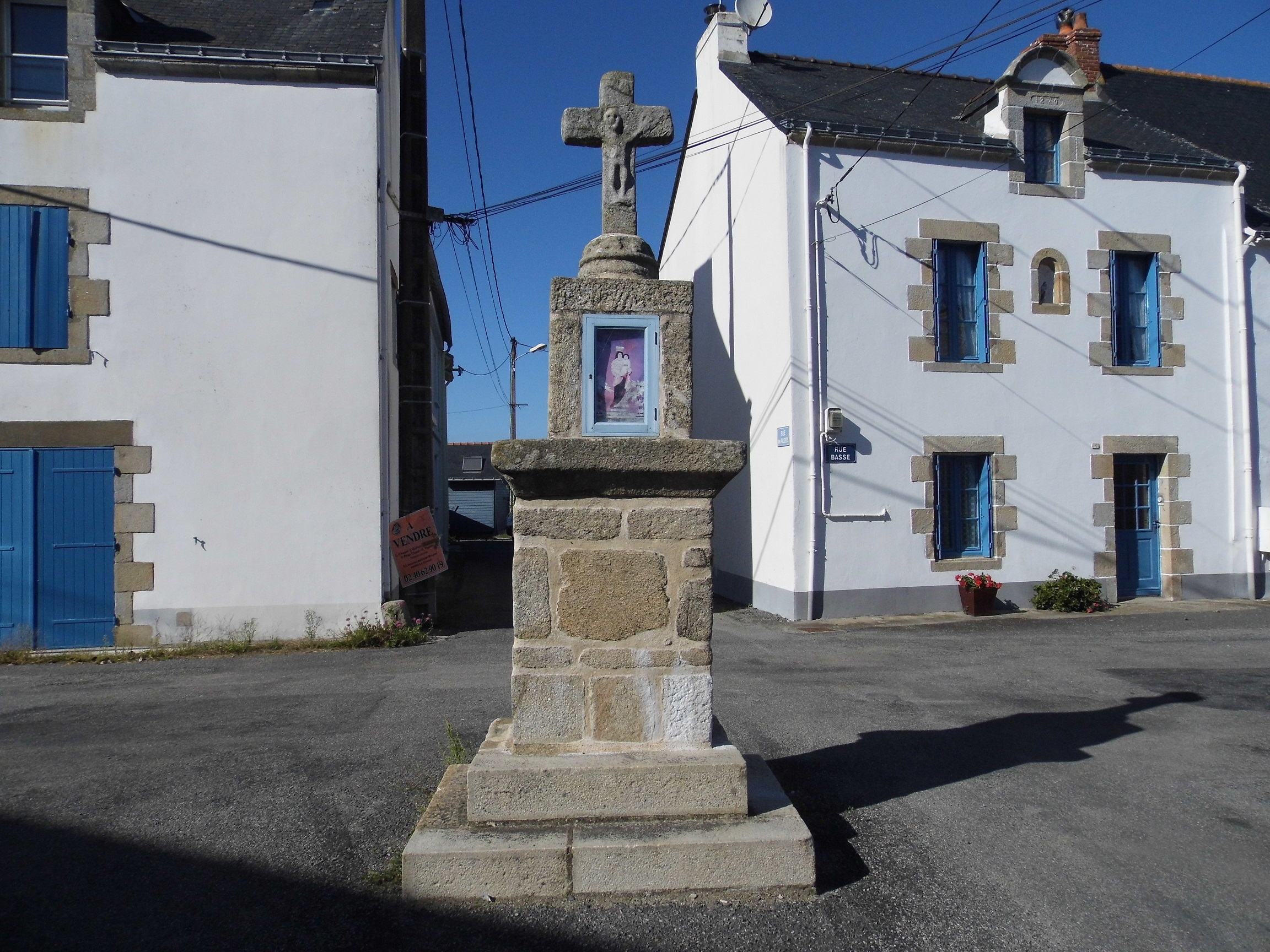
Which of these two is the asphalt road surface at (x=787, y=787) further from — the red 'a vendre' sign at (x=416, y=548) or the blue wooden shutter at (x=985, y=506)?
the blue wooden shutter at (x=985, y=506)

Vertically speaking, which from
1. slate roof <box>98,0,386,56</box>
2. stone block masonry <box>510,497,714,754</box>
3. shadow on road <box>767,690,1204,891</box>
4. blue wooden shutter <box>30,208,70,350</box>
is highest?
slate roof <box>98,0,386,56</box>

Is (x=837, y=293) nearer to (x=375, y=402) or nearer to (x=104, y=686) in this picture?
(x=375, y=402)

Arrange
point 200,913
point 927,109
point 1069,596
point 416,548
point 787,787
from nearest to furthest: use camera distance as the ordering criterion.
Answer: point 200,913 < point 787,787 < point 416,548 < point 1069,596 < point 927,109

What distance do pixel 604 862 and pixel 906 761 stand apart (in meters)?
2.15

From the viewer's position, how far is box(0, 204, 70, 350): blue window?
776cm

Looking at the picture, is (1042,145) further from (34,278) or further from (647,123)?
(34,278)

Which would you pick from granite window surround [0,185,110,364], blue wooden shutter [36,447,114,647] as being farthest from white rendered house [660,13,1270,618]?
granite window surround [0,185,110,364]

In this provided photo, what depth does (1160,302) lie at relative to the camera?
10570mm

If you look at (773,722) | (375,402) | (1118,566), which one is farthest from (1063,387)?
(375,402)

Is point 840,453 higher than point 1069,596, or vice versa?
point 840,453

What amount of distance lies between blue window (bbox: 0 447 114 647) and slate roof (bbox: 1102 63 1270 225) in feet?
46.8

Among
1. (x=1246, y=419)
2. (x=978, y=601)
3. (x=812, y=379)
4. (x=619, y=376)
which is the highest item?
(x=812, y=379)

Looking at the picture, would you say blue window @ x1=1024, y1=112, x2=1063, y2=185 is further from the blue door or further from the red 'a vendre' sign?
the red 'a vendre' sign

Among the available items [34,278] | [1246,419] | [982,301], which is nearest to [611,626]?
[34,278]
